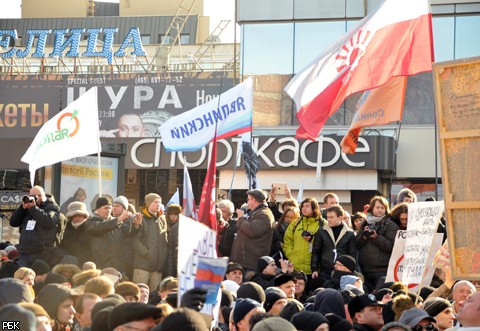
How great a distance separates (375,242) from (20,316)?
8.51 m

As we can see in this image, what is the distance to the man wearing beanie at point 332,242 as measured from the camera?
15.0 metres

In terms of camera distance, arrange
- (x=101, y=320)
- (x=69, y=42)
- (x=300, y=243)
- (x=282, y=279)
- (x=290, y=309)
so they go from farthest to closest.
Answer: (x=69, y=42) < (x=300, y=243) < (x=282, y=279) < (x=290, y=309) < (x=101, y=320)

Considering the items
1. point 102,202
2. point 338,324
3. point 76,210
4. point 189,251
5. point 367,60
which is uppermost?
point 367,60

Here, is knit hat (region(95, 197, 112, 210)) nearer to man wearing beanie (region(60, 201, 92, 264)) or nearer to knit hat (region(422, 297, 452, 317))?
man wearing beanie (region(60, 201, 92, 264))

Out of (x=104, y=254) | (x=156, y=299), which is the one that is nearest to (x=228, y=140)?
(x=104, y=254)

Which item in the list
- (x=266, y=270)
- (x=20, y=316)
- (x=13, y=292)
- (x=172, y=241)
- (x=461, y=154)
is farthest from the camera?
(x=172, y=241)

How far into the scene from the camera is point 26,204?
15.5 metres

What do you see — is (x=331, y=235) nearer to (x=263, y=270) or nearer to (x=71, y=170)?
(x=263, y=270)

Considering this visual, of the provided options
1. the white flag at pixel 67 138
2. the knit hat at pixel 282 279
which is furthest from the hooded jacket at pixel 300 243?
the white flag at pixel 67 138

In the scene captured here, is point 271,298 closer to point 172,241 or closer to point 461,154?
point 461,154

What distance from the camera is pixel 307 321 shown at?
9.49 meters

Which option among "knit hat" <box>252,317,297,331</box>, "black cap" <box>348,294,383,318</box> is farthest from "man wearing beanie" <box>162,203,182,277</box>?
"knit hat" <box>252,317,297,331</box>

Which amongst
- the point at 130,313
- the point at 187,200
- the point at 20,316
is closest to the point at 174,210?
the point at 187,200

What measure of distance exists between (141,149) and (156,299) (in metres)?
31.9
